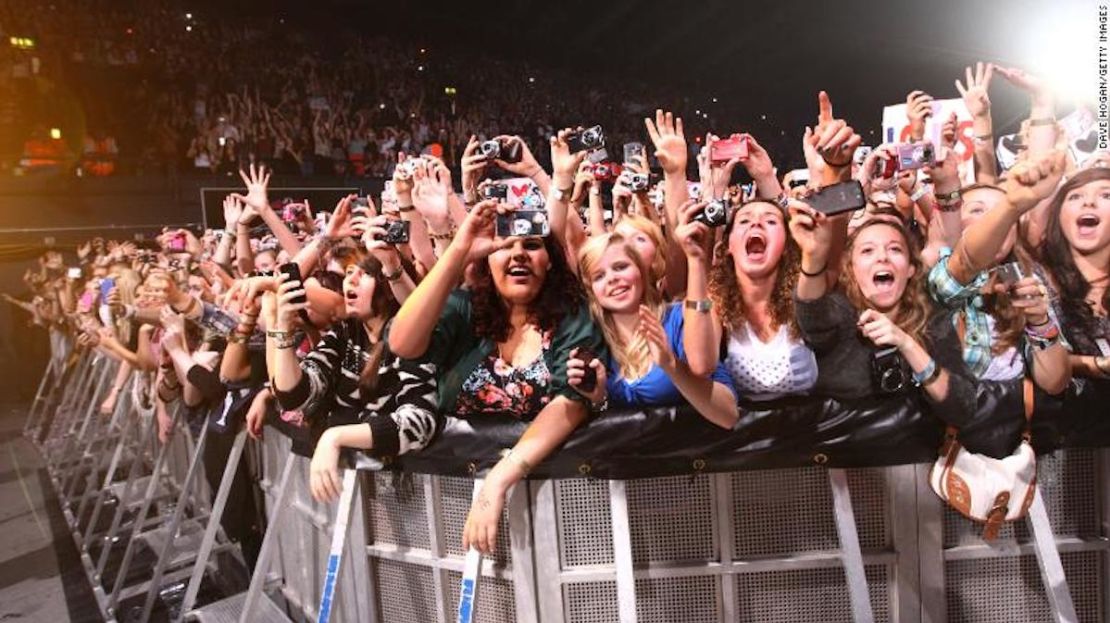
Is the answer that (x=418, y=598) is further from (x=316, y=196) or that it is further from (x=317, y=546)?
(x=316, y=196)

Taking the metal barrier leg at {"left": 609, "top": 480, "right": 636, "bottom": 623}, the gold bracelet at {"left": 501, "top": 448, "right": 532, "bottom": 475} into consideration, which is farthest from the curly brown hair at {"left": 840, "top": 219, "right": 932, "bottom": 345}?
the gold bracelet at {"left": 501, "top": 448, "right": 532, "bottom": 475}

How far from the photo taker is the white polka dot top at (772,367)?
224 centimetres

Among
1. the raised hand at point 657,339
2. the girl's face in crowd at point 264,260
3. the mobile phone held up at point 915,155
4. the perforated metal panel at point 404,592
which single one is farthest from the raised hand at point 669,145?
the girl's face in crowd at point 264,260

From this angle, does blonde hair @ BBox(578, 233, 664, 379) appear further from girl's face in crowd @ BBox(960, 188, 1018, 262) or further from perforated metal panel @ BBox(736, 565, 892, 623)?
girl's face in crowd @ BBox(960, 188, 1018, 262)

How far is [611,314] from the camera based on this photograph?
2322mm

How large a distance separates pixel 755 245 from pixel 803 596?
42.4 inches

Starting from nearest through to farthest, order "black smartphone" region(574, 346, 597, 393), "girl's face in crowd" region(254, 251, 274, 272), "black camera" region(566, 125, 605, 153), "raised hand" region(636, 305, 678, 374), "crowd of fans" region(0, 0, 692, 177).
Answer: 1. "raised hand" region(636, 305, 678, 374)
2. "black smartphone" region(574, 346, 597, 393)
3. "black camera" region(566, 125, 605, 153)
4. "girl's face in crowd" region(254, 251, 274, 272)
5. "crowd of fans" region(0, 0, 692, 177)

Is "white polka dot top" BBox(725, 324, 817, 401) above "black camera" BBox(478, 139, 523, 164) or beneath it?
beneath

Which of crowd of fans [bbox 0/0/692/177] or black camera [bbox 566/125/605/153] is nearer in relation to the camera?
black camera [bbox 566/125/605/153]

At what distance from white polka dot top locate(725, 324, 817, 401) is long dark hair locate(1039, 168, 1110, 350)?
940 millimetres

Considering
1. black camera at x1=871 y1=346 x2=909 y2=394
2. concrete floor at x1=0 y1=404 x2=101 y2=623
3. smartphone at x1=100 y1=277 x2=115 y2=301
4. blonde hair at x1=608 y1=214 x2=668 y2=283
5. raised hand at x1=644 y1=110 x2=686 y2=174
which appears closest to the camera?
black camera at x1=871 y1=346 x2=909 y2=394

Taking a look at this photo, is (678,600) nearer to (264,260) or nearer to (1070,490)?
(1070,490)

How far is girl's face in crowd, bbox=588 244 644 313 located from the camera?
2.25m

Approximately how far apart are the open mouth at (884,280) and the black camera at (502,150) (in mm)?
1615
